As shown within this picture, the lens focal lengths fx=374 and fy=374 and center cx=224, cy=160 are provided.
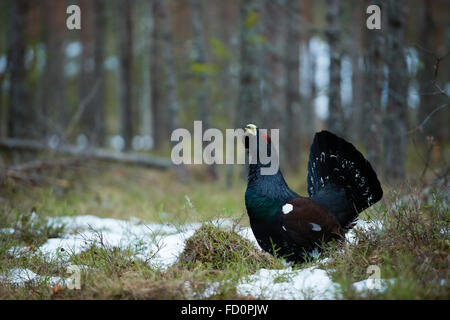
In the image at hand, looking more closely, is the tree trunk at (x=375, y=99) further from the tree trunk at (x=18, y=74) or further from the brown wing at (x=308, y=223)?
the tree trunk at (x=18, y=74)

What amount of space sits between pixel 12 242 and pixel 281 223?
2695mm

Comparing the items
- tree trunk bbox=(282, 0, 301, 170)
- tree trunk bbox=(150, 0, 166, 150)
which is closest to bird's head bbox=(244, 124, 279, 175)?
tree trunk bbox=(282, 0, 301, 170)

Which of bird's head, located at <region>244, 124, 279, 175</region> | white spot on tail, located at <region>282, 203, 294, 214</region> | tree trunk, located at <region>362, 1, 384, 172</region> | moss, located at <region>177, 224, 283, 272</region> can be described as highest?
tree trunk, located at <region>362, 1, 384, 172</region>

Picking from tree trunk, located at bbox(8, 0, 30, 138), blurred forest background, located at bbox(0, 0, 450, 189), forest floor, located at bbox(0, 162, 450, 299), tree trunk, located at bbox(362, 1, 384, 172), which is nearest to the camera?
forest floor, located at bbox(0, 162, 450, 299)

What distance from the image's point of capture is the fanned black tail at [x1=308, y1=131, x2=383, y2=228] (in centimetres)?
332

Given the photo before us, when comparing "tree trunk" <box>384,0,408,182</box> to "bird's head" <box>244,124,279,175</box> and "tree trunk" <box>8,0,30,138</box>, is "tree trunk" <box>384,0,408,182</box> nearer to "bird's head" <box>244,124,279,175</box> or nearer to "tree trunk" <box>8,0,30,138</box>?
"bird's head" <box>244,124,279,175</box>

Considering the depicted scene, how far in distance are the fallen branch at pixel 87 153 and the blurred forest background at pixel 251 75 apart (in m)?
0.04

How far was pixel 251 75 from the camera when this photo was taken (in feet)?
27.0

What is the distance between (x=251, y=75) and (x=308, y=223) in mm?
5519

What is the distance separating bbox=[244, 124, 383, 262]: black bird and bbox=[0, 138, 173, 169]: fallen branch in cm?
423

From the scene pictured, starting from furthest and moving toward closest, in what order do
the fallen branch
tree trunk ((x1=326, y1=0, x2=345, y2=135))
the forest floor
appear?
the fallen branch → tree trunk ((x1=326, y1=0, x2=345, y2=135)) → the forest floor

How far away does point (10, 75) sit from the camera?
28.3ft

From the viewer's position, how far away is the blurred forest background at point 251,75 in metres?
5.88
